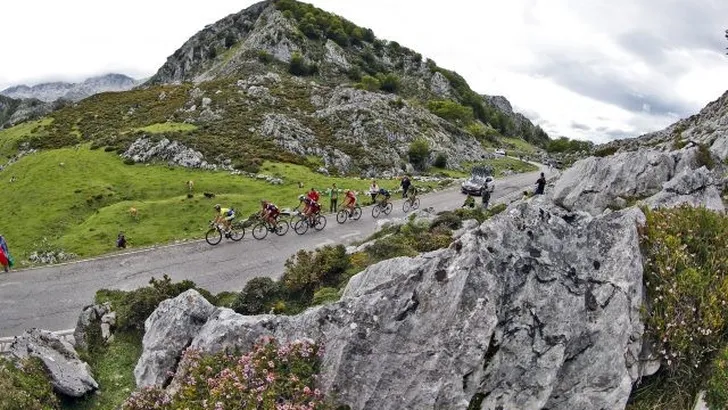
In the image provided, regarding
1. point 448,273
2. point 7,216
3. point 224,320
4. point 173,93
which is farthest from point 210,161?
point 448,273

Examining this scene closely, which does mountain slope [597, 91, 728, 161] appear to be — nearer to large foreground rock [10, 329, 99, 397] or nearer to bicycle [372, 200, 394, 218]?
bicycle [372, 200, 394, 218]

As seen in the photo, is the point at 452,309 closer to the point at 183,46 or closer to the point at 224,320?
the point at 224,320

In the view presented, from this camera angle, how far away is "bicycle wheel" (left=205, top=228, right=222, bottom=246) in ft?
106

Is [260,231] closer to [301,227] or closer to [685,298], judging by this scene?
[301,227]

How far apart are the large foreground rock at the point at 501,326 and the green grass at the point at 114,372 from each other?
753 cm

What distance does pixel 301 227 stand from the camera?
1355 inches

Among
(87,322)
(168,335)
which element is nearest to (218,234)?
(87,322)

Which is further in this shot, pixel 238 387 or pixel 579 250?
pixel 579 250

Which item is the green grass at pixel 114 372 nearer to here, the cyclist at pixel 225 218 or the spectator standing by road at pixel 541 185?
the cyclist at pixel 225 218

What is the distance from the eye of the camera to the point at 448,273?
35.8 feet

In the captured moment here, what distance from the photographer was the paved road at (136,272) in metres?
22.3

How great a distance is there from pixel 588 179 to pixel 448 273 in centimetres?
2399

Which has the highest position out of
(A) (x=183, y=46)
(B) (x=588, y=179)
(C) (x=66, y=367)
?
A: (A) (x=183, y=46)

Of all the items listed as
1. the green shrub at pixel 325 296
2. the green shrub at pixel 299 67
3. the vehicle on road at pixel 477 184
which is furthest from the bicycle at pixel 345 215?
the green shrub at pixel 299 67
